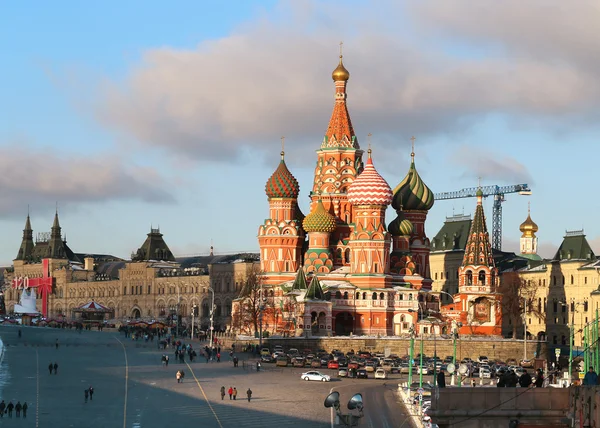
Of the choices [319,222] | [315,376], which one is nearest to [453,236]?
[319,222]

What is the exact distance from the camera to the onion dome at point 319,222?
463ft

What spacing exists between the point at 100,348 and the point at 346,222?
3431 centimetres

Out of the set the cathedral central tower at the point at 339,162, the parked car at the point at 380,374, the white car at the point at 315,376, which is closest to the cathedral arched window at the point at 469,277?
the cathedral central tower at the point at 339,162

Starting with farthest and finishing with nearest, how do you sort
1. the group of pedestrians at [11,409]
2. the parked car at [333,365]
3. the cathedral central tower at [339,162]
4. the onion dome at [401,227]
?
1. the cathedral central tower at [339,162]
2. the onion dome at [401,227]
3. the parked car at [333,365]
4. the group of pedestrians at [11,409]

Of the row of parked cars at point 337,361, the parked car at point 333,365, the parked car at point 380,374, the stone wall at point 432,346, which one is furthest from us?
the stone wall at point 432,346

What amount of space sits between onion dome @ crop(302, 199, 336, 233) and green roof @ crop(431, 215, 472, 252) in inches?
1626

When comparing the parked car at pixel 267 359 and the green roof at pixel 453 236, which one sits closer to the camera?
the parked car at pixel 267 359

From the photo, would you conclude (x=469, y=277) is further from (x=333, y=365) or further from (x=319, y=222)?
(x=333, y=365)

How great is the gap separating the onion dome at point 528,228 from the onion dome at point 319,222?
51.1 meters

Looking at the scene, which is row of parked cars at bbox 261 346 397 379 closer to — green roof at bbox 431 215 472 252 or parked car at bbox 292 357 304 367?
parked car at bbox 292 357 304 367

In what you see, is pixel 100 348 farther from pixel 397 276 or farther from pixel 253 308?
pixel 397 276

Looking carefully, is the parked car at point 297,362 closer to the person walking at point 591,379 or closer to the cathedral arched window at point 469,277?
the cathedral arched window at point 469,277

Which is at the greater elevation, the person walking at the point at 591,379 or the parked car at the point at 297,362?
the person walking at the point at 591,379

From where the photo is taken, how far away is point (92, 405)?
7756 cm
